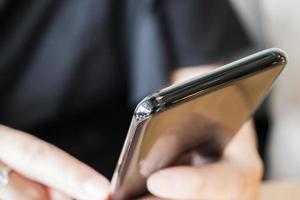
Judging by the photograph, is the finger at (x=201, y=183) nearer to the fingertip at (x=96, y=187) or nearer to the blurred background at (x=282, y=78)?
the fingertip at (x=96, y=187)

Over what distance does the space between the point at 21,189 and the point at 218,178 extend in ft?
0.66

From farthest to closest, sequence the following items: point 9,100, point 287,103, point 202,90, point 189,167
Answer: point 287,103, point 9,100, point 189,167, point 202,90

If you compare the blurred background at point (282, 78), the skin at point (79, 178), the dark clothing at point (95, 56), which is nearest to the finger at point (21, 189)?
the skin at point (79, 178)

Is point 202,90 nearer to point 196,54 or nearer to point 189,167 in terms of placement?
point 189,167

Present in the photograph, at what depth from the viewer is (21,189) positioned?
50 centimetres

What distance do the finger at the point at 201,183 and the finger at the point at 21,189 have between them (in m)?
0.13

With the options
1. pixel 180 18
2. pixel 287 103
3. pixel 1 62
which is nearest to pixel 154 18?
pixel 180 18

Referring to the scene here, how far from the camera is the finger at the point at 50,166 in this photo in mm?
466

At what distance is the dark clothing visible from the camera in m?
0.57

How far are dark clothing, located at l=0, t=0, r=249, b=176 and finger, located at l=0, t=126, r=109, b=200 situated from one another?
0.29 ft

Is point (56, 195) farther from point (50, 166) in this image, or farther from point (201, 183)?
point (201, 183)

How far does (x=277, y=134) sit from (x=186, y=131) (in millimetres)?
409

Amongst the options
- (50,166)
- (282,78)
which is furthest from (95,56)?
(282,78)

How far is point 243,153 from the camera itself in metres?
0.57
